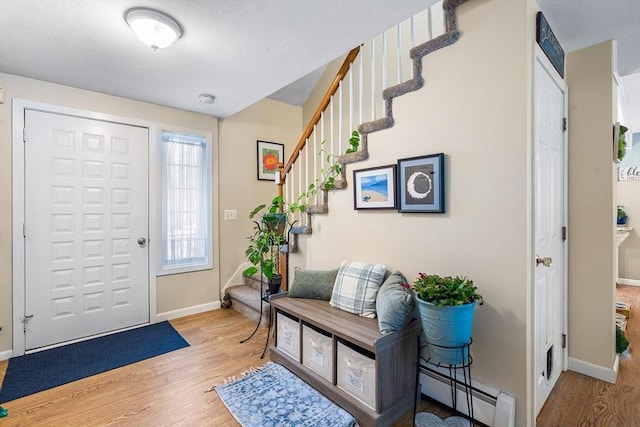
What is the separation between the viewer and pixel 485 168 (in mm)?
1699

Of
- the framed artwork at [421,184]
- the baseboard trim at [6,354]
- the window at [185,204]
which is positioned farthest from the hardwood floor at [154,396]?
the framed artwork at [421,184]

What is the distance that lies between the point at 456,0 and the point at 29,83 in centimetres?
336

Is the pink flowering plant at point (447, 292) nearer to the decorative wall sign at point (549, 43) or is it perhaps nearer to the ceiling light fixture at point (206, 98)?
the decorative wall sign at point (549, 43)

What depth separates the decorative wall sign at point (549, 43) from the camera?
1634mm

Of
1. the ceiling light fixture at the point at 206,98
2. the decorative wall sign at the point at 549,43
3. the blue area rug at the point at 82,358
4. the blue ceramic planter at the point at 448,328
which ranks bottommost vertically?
the blue area rug at the point at 82,358

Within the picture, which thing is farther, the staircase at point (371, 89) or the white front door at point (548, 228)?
the staircase at point (371, 89)

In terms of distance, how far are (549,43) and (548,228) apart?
3.58 feet

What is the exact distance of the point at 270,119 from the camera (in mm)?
4262

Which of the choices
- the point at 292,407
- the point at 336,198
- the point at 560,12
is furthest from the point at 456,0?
the point at 292,407

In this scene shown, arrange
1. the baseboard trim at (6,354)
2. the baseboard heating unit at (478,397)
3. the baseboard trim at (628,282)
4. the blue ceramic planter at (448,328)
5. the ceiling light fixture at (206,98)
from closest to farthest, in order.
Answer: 1. the blue ceramic planter at (448,328)
2. the baseboard heating unit at (478,397)
3. the baseboard trim at (6,354)
4. the ceiling light fixture at (206,98)
5. the baseboard trim at (628,282)

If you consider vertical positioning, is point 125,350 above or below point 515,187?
below

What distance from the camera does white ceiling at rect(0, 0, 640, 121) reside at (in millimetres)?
1720

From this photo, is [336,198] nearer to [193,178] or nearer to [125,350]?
[193,178]

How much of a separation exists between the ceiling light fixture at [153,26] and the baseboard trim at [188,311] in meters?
2.67
